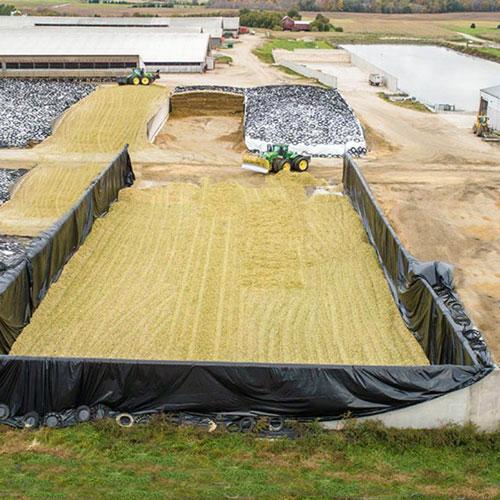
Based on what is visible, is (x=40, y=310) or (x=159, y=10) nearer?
(x=40, y=310)

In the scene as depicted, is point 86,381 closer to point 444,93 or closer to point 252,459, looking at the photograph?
point 252,459

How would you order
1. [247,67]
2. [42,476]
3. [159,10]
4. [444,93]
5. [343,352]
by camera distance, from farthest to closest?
1. [159,10]
2. [247,67]
3. [444,93]
4. [343,352]
5. [42,476]

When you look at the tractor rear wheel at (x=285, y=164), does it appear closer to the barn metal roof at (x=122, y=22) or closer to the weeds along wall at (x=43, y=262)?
the weeds along wall at (x=43, y=262)

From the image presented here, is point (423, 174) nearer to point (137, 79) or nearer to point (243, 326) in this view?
point (243, 326)

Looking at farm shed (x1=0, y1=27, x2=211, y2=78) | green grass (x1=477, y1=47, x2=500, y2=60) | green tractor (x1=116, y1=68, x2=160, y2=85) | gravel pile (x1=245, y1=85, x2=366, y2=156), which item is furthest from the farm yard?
green grass (x1=477, y1=47, x2=500, y2=60)

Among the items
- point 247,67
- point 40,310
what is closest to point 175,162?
point 40,310
